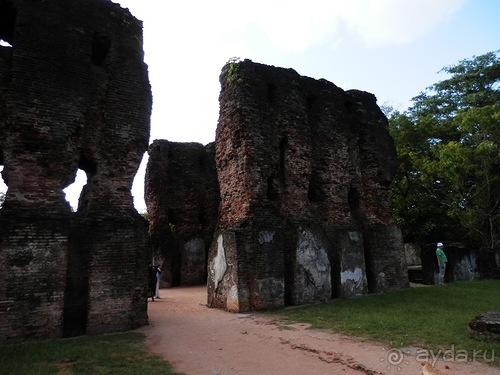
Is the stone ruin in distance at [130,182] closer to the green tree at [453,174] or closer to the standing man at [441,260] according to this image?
the standing man at [441,260]

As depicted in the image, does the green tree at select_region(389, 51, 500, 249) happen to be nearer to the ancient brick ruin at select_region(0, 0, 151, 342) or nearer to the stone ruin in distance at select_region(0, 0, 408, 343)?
the stone ruin in distance at select_region(0, 0, 408, 343)

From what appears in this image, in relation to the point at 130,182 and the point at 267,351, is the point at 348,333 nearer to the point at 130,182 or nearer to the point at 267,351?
the point at 267,351

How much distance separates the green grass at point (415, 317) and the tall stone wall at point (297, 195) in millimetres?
931

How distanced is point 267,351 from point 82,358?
2804 millimetres

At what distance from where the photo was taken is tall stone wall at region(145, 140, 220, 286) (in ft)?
56.1

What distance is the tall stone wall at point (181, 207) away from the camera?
17.1 metres

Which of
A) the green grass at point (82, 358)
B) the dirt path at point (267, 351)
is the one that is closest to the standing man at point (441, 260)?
the dirt path at point (267, 351)

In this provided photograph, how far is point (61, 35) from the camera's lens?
8.16m

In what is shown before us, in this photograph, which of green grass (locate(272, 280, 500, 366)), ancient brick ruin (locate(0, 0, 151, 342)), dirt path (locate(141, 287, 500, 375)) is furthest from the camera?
ancient brick ruin (locate(0, 0, 151, 342))

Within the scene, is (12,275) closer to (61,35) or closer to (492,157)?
(61,35)

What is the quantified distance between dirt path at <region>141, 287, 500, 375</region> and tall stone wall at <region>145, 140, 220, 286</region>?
8479 millimetres

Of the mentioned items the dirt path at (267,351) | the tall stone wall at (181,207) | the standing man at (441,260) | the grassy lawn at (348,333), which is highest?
the tall stone wall at (181,207)

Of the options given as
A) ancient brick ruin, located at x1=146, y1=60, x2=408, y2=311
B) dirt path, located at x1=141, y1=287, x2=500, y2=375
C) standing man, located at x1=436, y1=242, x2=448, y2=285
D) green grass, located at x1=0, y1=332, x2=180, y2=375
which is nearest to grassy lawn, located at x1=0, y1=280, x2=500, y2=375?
green grass, located at x1=0, y1=332, x2=180, y2=375

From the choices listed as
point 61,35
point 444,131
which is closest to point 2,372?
point 61,35
